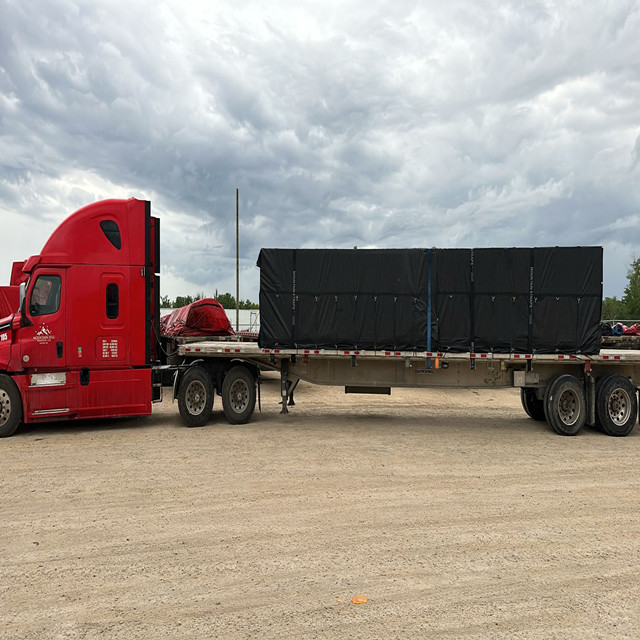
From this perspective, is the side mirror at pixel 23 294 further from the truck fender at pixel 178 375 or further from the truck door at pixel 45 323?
the truck fender at pixel 178 375

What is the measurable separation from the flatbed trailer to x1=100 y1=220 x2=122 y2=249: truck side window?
253 centimetres

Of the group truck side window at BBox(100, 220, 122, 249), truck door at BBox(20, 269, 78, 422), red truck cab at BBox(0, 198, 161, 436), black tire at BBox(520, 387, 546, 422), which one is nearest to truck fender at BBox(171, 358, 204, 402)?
red truck cab at BBox(0, 198, 161, 436)

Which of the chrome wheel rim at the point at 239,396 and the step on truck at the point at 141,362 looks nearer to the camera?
the step on truck at the point at 141,362

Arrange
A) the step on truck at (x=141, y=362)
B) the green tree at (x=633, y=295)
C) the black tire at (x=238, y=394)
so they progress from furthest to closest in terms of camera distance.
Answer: the green tree at (x=633, y=295) < the black tire at (x=238, y=394) < the step on truck at (x=141, y=362)

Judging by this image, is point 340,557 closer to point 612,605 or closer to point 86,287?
point 612,605

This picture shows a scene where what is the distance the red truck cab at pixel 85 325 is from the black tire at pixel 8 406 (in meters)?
0.02

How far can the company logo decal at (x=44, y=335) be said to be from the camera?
9.96 meters

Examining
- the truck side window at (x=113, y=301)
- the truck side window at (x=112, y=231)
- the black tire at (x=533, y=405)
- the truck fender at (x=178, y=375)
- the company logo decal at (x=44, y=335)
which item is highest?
the truck side window at (x=112, y=231)

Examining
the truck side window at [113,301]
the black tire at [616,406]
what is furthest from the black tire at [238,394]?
the black tire at [616,406]

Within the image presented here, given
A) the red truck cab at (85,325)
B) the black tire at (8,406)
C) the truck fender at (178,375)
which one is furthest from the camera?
the truck fender at (178,375)

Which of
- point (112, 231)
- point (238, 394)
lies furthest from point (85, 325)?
point (238, 394)

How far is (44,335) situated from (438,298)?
7.73 metres

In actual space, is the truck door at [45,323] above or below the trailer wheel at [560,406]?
above

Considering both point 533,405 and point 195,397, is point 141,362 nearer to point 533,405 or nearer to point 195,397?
point 195,397
